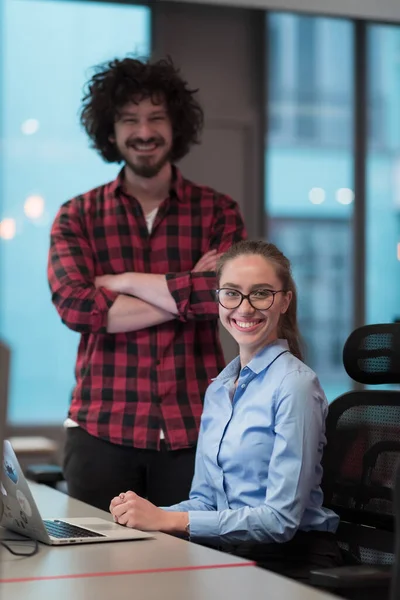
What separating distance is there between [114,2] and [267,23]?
3.36 feet

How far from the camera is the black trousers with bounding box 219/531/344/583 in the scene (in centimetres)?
211

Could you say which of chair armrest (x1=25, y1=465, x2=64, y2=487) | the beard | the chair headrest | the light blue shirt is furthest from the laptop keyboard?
the beard

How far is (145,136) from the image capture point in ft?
9.51

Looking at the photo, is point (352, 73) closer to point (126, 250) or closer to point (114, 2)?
point (114, 2)

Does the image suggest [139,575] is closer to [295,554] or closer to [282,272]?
[295,554]

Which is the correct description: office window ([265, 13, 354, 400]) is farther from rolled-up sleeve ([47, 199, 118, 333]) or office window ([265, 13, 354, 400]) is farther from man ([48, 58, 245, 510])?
rolled-up sleeve ([47, 199, 118, 333])

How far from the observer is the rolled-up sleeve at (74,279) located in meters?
2.85

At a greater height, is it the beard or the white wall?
the white wall

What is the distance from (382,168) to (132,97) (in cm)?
410

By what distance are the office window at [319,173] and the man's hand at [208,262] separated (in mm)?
3716

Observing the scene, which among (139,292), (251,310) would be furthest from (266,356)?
(139,292)

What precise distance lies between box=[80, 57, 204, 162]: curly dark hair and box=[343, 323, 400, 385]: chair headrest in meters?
1.04

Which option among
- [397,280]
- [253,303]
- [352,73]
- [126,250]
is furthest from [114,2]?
[253,303]

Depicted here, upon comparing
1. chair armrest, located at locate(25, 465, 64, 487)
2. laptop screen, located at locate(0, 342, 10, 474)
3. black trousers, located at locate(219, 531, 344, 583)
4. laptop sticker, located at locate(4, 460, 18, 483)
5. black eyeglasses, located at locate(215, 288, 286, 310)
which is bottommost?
chair armrest, located at locate(25, 465, 64, 487)
